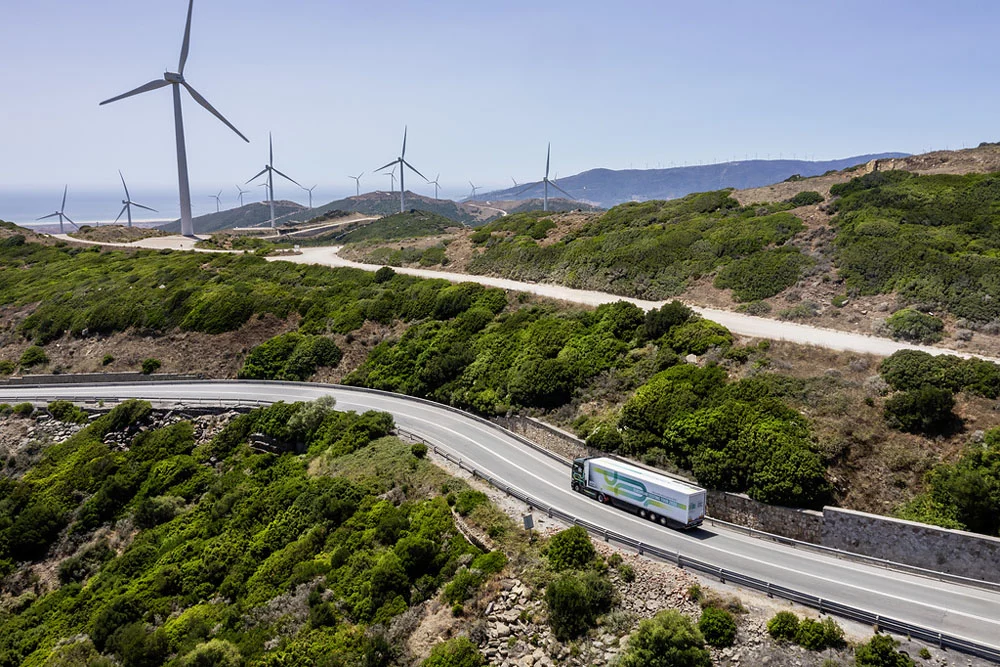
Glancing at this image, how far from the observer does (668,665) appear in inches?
797

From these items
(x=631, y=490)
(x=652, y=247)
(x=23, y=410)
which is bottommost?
(x=23, y=410)

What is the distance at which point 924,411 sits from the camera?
30.5 m

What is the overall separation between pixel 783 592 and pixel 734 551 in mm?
4347

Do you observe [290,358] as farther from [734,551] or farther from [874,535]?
[874,535]

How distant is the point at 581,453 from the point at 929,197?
51.3 metres

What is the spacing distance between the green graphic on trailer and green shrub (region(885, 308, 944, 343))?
83.3 feet

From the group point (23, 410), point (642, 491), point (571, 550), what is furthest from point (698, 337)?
point (23, 410)

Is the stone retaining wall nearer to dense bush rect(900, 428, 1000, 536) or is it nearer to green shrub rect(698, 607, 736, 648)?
dense bush rect(900, 428, 1000, 536)

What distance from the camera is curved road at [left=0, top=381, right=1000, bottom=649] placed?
866 inches

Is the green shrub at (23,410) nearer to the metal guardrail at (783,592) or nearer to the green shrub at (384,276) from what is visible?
the green shrub at (384,276)

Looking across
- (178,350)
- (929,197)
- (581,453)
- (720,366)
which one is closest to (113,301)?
(178,350)

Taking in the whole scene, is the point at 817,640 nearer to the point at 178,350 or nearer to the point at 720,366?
the point at 720,366

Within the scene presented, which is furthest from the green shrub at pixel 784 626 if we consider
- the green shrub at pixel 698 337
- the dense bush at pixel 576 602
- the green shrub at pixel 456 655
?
the green shrub at pixel 698 337

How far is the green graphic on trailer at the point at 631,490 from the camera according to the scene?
29.4m
